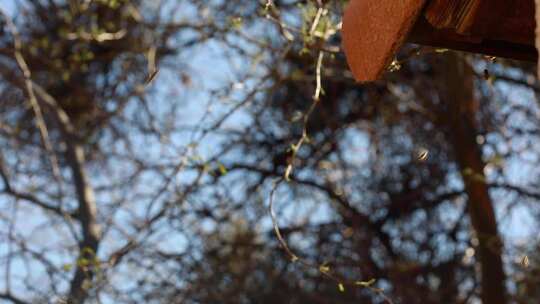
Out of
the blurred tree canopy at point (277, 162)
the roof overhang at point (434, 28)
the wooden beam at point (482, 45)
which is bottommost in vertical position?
the blurred tree canopy at point (277, 162)

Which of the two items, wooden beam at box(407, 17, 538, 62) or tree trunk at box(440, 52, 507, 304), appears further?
tree trunk at box(440, 52, 507, 304)

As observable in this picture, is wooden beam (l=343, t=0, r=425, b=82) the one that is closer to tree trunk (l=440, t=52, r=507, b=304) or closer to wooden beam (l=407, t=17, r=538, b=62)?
wooden beam (l=407, t=17, r=538, b=62)

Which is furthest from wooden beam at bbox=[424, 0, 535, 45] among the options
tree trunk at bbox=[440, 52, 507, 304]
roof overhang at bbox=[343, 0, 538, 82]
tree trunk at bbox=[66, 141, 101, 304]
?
tree trunk at bbox=[66, 141, 101, 304]

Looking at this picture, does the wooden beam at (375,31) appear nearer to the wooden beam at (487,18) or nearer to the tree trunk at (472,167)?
the wooden beam at (487,18)

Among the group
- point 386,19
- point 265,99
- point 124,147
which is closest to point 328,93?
point 265,99

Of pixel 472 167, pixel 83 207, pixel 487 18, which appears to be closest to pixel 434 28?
pixel 487 18

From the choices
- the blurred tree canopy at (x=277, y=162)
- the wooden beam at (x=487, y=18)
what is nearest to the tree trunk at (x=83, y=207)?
the blurred tree canopy at (x=277, y=162)

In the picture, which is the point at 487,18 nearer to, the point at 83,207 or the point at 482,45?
the point at 482,45
